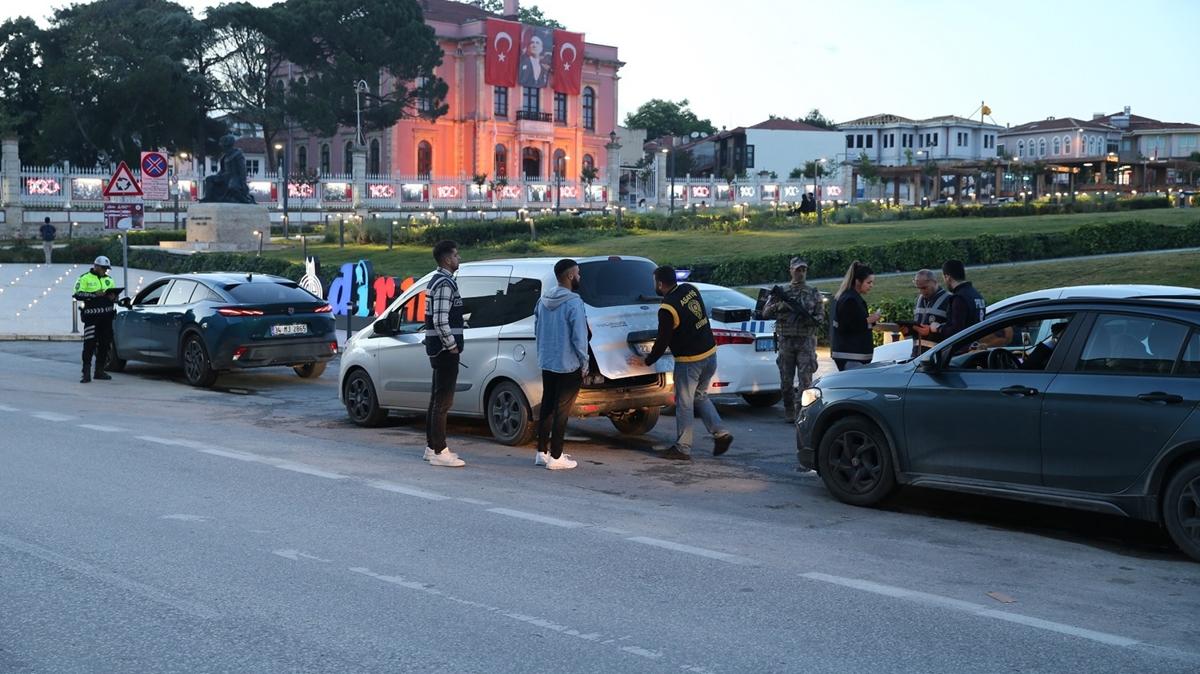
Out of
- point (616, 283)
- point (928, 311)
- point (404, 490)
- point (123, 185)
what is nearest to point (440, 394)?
point (404, 490)

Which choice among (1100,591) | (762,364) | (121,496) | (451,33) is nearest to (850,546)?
(1100,591)

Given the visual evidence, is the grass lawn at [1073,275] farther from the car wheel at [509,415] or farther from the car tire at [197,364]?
the car wheel at [509,415]

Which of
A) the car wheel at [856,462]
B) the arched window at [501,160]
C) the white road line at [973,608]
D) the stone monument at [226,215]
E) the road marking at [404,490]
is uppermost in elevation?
the arched window at [501,160]

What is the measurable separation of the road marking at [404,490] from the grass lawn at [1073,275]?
14.7 meters

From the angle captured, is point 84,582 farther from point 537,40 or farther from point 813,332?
point 537,40

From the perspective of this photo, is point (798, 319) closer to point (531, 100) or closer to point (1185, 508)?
point (1185, 508)

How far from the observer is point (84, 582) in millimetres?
Result: 7059

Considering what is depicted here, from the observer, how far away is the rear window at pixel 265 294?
1727cm

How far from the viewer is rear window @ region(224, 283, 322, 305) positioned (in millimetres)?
17266

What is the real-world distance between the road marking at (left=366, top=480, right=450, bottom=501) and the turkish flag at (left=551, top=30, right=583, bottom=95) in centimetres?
8285

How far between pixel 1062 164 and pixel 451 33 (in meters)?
41.3

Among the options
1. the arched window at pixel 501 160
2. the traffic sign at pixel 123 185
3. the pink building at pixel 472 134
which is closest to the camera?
the traffic sign at pixel 123 185

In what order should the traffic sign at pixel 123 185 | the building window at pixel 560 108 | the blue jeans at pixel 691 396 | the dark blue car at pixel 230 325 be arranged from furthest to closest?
1. the building window at pixel 560 108
2. the traffic sign at pixel 123 185
3. the dark blue car at pixel 230 325
4. the blue jeans at pixel 691 396

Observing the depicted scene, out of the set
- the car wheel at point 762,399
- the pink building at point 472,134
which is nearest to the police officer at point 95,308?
the car wheel at point 762,399
